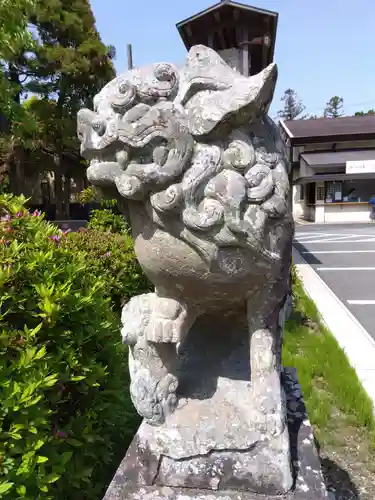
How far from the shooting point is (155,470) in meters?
1.22

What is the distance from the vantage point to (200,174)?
1.07 m

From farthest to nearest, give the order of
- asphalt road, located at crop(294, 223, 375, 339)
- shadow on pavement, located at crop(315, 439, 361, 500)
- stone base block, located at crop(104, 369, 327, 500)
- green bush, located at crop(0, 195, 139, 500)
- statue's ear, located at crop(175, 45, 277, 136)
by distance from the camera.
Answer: asphalt road, located at crop(294, 223, 375, 339) < shadow on pavement, located at crop(315, 439, 361, 500) < green bush, located at crop(0, 195, 139, 500) < stone base block, located at crop(104, 369, 327, 500) < statue's ear, located at crop(175, 45, 277, 136)

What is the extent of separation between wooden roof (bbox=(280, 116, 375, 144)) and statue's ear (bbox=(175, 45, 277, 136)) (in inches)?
743

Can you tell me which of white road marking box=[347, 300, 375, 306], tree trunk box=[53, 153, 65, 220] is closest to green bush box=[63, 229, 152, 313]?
white road marking box=[347, 300, 375, 306]

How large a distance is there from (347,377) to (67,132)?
34.0 ft

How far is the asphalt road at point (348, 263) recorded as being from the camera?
5465 millimetres

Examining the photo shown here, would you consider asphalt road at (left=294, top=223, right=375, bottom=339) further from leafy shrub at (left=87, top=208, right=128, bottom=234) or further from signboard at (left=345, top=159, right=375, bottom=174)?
signboard at (left=345, top=159, right=375, bottom=174)

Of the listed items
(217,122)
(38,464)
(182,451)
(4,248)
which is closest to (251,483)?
(182,451)

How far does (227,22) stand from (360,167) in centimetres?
1406

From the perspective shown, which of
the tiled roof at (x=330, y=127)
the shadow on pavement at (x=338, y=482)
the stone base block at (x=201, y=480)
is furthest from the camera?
the tiled roof at (x=330, y=127)

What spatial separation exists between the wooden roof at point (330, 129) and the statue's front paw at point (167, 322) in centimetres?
1891

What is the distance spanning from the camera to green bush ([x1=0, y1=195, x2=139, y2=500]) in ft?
4.79

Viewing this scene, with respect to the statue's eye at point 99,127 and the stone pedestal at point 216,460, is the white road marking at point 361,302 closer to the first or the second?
the stone pedestal at point 216,460

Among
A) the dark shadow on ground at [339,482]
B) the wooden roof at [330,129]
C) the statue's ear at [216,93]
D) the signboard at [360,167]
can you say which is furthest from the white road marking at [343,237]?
the statue's ear at [216,93]
